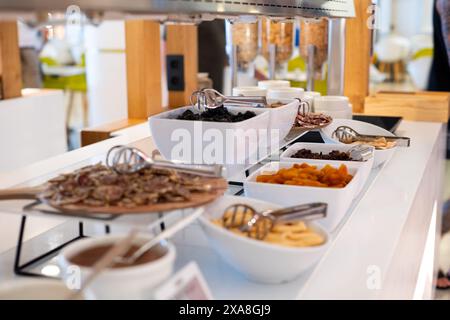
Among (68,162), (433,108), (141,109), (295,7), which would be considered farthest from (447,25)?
(68,162)

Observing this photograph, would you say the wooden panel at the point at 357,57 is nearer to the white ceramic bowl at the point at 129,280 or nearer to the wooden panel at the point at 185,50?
the wooden panel at the point at 185,50

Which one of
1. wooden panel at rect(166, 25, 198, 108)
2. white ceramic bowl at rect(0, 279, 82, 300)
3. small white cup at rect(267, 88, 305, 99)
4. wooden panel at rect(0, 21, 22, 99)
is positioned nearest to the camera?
white ceramic bowl at rect(0, 279, 82, 300)

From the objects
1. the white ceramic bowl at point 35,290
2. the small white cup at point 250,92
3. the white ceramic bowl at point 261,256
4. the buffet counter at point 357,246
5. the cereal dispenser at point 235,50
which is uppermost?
the cereal dispenser at point 235,50

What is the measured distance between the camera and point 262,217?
0.97 metres

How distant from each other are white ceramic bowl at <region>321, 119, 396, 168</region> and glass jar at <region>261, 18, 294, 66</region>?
843 millimetres

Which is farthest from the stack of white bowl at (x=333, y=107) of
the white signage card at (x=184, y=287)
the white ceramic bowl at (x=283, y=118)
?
the white signage card at (x=184, y=287)

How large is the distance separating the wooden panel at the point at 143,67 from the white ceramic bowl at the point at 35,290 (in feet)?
6.19

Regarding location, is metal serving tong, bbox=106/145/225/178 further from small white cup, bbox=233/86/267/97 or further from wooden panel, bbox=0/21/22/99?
wooden panel, bbox=0/21/22/99

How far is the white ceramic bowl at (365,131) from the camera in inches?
69.0

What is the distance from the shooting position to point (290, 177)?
127 centimetres

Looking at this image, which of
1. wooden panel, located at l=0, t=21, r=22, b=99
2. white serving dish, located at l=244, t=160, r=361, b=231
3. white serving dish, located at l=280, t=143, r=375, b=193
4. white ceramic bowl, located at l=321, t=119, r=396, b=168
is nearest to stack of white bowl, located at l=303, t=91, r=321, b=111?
white ceramic bowl, located at l=321, t=119, r=396, b=168

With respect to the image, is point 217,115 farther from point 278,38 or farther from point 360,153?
point 278,38

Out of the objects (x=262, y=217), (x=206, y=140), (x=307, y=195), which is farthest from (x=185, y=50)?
(x=262, y=217)

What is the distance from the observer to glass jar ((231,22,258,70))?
8.73 ft
